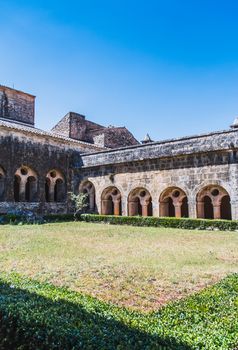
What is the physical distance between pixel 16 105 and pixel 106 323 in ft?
77.3

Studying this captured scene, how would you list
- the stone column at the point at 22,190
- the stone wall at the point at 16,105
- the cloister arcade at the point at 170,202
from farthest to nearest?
1. the stone wall at the point at 16,105
2. the stone column at the point at 22,190
3. the cloister arcade at the point at 170,202

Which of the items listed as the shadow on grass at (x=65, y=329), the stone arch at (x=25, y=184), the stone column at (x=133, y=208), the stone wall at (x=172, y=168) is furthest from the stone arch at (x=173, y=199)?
the shadow on grass at (x=65, y=329)

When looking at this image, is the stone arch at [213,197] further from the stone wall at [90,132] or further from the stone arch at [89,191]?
the stone wall at [90,132]

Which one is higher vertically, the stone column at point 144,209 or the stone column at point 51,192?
the stone column at point 51,192

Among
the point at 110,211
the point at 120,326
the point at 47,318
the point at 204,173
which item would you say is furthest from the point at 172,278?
the point at 110,211

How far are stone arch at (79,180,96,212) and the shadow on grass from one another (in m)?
15.7

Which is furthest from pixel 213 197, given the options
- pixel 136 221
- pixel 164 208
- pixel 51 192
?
pixel 51 192

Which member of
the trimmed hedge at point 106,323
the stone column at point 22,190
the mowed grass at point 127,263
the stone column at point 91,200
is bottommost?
the mowed grass at point 127,263

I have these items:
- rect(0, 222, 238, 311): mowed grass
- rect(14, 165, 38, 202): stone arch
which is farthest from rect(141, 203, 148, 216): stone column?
rect(14, 165, 38, 202): stone arch

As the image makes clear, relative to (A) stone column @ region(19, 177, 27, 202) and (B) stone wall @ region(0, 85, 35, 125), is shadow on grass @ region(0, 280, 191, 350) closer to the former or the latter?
(A) stone column @ region(19, 177, 27, 202)

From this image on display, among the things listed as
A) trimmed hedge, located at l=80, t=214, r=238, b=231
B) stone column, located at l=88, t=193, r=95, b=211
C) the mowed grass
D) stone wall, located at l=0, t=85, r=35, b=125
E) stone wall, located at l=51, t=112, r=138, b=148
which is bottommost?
the mowed grass

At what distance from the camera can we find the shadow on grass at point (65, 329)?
2.38m

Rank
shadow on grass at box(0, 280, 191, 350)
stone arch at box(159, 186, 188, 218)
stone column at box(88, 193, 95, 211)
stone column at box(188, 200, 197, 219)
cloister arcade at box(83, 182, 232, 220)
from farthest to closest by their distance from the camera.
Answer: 1. stone column at box(88, 193, 95, 211)
2. stone arch at box(159, 186, 188, 218)
3. stone column at box(188, 200, 197, 219)
4. cloister arcade at box(83, 182, 232, 220)
5. shadow on grass at box(0, 280, 191, 350)

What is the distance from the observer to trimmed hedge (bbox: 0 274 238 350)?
2.45 meters
